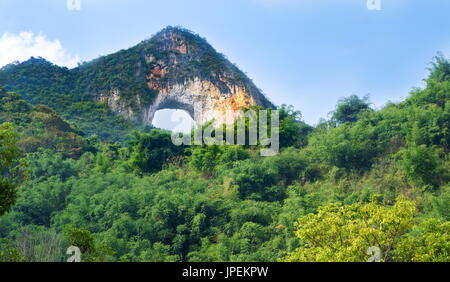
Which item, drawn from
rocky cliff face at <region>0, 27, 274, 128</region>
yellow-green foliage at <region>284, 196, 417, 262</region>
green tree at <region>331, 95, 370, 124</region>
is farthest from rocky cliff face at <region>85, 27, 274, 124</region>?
yellow-green foliage at <region>284, 196, 417, 262</region>

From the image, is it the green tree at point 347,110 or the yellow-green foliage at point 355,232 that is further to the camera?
the green tree at point 347,110

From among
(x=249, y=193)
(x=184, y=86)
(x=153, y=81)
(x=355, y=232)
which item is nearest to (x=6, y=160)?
(x=355, y=232)

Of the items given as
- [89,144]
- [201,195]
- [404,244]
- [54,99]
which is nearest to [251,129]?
[201,195]

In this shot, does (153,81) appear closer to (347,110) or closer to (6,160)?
(347,110)

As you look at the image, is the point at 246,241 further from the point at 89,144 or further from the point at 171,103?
the point at 171,103

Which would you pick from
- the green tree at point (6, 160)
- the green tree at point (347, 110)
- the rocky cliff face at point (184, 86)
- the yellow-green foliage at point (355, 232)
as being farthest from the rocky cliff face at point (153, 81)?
the green tree at point (6, 160)

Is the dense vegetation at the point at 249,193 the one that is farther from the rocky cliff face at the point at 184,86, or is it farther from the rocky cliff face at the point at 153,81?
the rocky cliff face at the point at 153,81

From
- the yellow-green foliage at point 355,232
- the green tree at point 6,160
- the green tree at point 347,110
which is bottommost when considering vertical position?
the yellow-green foliage at point 355,232
